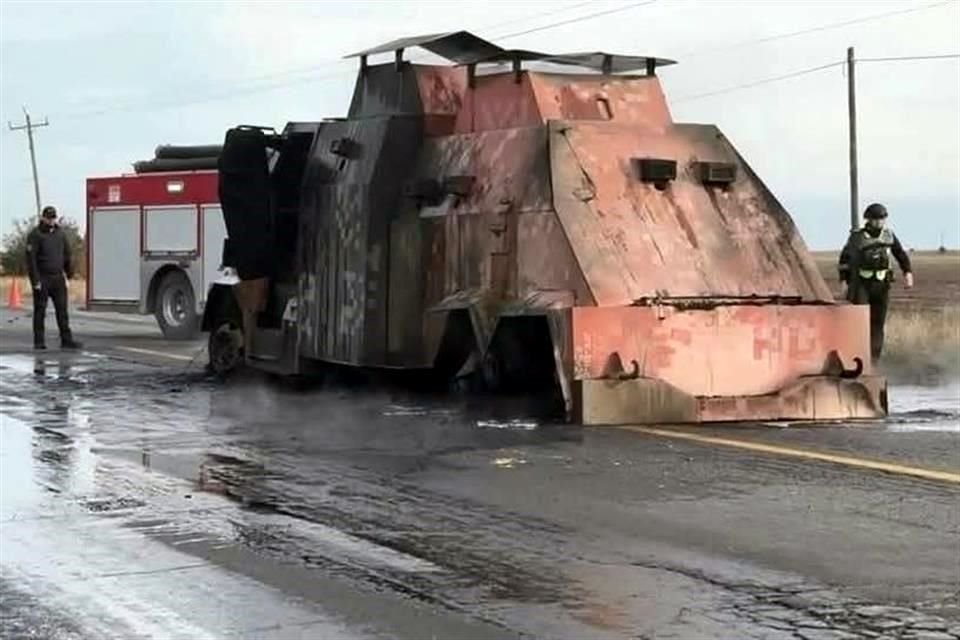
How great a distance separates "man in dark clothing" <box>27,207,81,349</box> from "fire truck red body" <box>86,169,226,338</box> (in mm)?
3728

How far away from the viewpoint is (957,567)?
6266mm

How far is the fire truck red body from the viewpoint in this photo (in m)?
24.4

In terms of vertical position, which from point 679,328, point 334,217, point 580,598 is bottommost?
point 580,598

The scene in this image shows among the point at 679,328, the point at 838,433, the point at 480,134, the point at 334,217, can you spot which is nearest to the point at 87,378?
the point at 334,217

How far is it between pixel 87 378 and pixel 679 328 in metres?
6.81

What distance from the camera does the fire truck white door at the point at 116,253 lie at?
26156 millimetres

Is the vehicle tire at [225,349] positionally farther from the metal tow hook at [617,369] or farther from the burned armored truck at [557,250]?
the metal tow hook at [617,369]

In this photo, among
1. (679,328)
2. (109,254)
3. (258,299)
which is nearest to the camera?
(679,328)

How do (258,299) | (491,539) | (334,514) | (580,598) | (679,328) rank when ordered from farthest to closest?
1. (258,299)
2. (679,328)
3. (334,514)
4. (491,539)
5. (580,598)

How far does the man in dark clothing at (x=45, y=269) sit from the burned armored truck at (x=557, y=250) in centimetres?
641

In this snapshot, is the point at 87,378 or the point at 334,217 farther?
the point at 87,378

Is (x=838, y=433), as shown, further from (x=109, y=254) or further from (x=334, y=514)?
(x=109, y=254)

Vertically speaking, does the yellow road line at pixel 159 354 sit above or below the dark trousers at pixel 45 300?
below

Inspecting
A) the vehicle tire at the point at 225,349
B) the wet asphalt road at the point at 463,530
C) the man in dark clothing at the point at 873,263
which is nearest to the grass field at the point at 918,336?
the man in dark clothing at the point at 873,263
